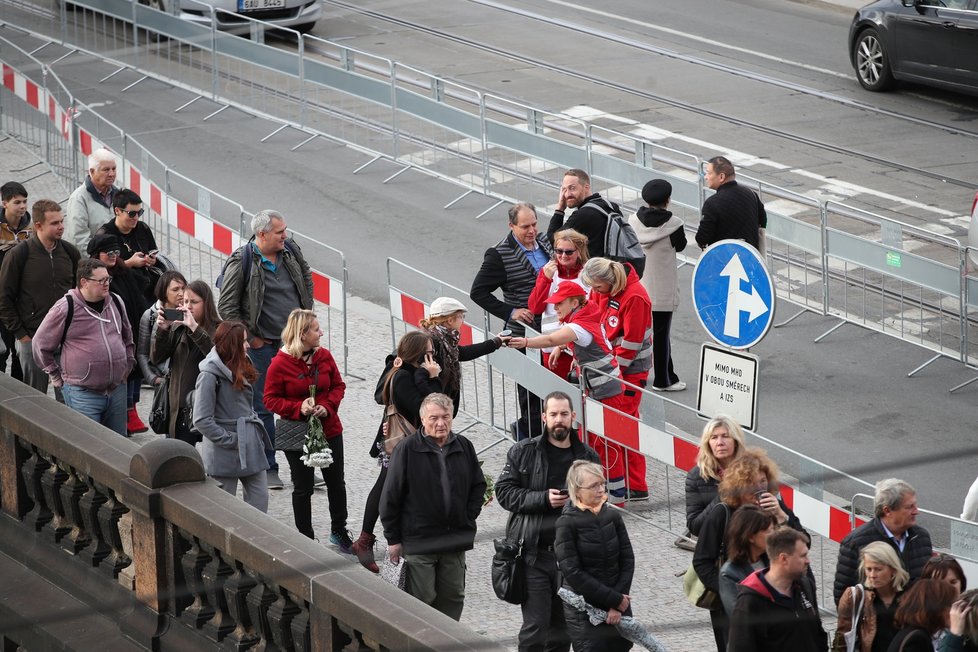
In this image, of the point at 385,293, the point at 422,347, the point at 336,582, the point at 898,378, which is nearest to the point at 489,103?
the point at 385,293

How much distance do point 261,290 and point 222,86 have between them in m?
11.3

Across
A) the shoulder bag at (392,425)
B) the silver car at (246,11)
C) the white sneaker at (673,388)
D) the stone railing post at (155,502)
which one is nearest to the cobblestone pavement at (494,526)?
the stone railing post at (155,502)

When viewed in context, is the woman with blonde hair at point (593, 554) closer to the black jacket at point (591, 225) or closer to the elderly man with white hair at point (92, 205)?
the black jacket at point (591, 225)

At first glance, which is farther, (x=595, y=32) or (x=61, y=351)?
(x=595, y=32)

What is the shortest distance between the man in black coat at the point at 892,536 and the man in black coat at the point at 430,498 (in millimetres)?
1816

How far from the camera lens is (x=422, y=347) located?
865cm

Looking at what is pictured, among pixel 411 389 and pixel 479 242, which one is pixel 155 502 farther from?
pixel 479 242

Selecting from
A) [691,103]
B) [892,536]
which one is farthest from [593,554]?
[691,103]

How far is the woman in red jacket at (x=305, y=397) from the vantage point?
29.2ft

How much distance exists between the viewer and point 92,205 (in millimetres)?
11766

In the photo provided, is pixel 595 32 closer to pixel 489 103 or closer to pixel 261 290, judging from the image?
pixel 489 103

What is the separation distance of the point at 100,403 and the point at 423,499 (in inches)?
112

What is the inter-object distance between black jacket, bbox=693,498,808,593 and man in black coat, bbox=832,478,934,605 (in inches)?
10.8

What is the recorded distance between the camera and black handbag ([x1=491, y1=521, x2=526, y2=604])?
783 cm
